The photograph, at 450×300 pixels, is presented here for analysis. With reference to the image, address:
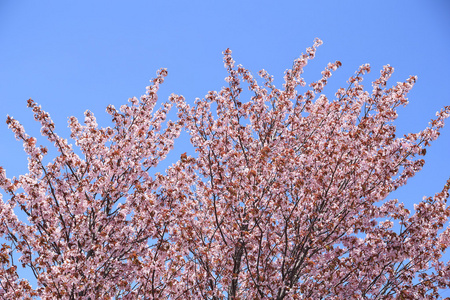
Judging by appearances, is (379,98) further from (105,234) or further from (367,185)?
(105,234)

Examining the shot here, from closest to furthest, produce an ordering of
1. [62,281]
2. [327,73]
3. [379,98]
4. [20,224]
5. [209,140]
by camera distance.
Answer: [62,281] → [20,224] → [209,140] → [379,98] → [327,73]

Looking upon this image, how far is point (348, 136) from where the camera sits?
26.2 ft

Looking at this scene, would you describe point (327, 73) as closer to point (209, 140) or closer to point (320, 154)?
point (320, 154)

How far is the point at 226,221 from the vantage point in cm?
782

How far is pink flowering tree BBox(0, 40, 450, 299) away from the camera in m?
6.64

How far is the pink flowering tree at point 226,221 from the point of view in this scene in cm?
664

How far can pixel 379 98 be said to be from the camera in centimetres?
931

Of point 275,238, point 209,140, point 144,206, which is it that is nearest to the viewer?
point 144,206

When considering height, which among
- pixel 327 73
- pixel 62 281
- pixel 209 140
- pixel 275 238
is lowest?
pixel 62 281

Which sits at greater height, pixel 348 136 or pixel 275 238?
pixel 348 136

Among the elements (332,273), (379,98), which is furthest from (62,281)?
(379,98)

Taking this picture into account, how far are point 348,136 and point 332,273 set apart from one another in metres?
3.20

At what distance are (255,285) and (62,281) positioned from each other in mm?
3645

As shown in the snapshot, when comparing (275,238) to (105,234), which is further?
(275,238)
